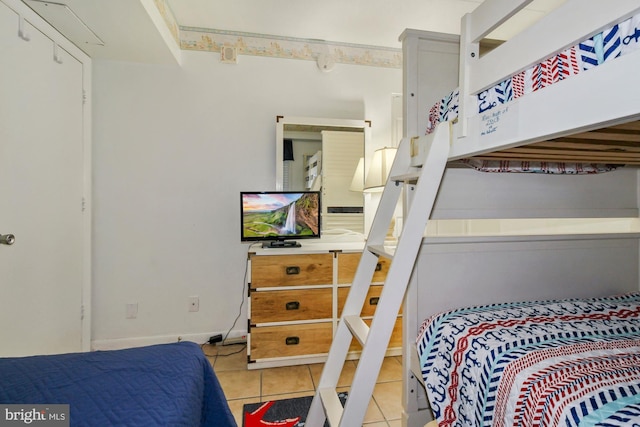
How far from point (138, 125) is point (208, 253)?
1.10 meters

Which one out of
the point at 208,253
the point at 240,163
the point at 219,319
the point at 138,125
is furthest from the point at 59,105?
the point at 219,319

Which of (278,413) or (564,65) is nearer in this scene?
(564,65)

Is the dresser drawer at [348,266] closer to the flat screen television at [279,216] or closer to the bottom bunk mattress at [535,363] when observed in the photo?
the flat screen television at [279,216]

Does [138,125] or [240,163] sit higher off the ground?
[138,125]

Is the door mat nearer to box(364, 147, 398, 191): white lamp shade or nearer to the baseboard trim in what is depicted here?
the baseboard trim

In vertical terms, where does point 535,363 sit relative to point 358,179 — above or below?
below

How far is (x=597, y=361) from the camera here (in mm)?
920

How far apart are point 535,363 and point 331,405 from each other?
0.70m

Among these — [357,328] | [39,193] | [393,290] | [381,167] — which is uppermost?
[381,167]

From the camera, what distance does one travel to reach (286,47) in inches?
101

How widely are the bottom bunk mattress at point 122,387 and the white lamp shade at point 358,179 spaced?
6.56ft

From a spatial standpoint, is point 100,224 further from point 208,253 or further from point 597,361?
point 597,361

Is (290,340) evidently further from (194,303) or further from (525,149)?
(525,149)

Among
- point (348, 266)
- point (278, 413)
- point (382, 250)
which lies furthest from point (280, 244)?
point (382, 250)
